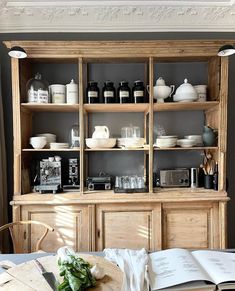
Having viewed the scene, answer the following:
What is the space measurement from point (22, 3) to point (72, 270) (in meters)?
2.57

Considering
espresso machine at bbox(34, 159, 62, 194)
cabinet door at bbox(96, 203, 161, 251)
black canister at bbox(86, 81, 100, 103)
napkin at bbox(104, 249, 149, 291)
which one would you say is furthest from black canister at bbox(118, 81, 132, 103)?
napkin at bbox(104, 249, 149, 291)

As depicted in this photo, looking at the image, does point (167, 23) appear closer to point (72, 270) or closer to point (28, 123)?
point (28, 123)

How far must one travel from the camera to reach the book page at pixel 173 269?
892 mm

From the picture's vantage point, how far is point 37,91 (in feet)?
7.79

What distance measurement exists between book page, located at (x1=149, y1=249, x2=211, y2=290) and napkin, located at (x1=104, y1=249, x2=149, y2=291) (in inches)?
1.1

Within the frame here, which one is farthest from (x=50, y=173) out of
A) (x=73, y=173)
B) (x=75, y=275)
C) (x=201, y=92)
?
(x=75, y=275)

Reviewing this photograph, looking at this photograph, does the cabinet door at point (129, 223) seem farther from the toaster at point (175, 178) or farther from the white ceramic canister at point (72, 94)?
the white ceramic canister at point (72, 94)

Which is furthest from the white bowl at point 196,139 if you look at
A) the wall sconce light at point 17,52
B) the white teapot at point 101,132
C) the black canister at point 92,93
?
the wall sconce light at point 17,52

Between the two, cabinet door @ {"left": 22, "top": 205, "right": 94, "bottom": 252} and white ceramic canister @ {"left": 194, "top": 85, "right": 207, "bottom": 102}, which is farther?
white ceramic canister @ {"left": 194, "top": 85, "right": 207, "bottom": 102}

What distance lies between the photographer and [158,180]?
8.43 ft

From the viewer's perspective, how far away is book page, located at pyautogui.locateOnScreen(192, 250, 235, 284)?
0.91 metres

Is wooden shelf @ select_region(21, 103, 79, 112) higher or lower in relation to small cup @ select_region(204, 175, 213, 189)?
higher

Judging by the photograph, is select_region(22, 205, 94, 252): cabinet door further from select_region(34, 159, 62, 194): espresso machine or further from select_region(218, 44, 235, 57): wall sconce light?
select_region(218, 44, 235, 57): wall sconce light

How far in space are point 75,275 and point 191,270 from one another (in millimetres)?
406
